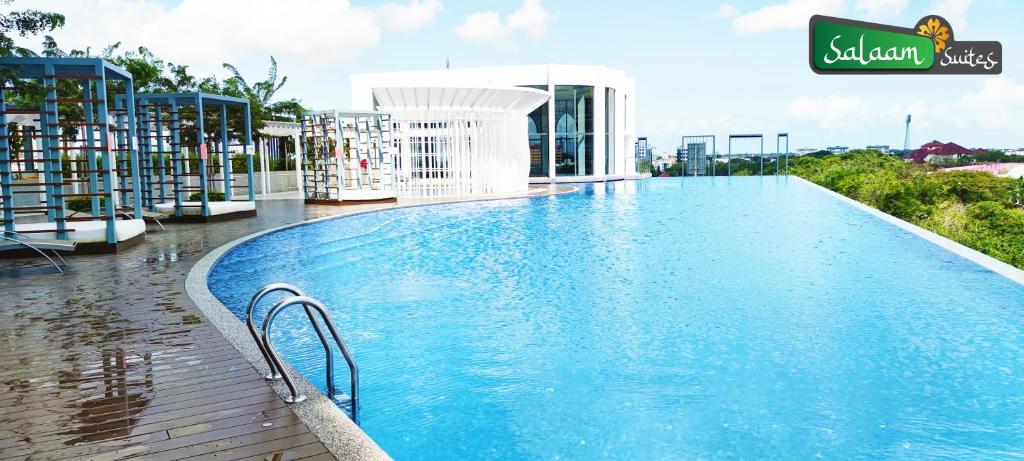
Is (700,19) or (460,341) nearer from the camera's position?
(460,341)

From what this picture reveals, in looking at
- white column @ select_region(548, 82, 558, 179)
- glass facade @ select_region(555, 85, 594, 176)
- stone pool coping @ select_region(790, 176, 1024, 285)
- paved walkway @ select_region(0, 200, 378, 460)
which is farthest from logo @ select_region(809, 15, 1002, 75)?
paved walkway @ select_region(0, 200, 378, 460)

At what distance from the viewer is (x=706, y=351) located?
21.3ft

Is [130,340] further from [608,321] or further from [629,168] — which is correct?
[629,168]

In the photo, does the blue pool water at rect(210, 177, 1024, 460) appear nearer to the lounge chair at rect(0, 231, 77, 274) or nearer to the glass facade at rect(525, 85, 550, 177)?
the lounge chair at rect(0, 231, 77, 274)

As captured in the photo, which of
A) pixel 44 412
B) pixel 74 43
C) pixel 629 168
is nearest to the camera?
pixel 44 412

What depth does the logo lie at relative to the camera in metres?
22.3

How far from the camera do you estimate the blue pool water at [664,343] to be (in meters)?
4.77

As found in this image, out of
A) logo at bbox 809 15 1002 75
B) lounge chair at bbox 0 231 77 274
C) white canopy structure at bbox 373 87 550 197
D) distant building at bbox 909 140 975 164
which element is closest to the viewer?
lounge chair at bbox 0 231 77 274

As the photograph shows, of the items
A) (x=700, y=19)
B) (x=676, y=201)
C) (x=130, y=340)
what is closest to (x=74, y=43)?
(x=676, y=201)

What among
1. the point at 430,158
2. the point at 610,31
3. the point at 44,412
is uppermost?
the point at 610,31

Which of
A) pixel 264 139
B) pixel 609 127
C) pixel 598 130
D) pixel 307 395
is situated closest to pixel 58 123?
pixel 307 395

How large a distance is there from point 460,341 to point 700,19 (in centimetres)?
2857

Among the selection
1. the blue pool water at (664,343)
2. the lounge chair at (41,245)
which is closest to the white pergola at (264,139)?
the blue pool water at (664,343)

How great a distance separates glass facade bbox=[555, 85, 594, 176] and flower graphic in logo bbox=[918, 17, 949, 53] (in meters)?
15.6
